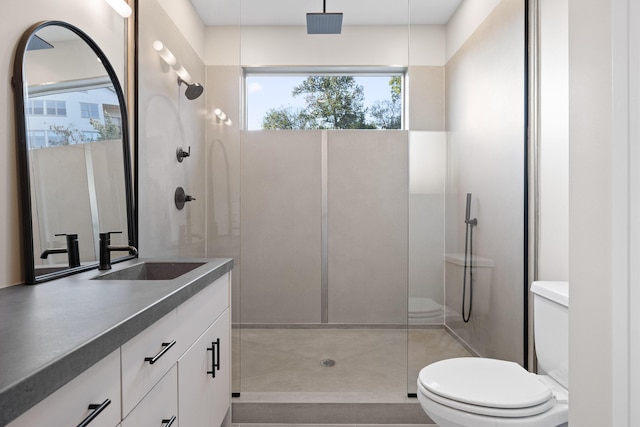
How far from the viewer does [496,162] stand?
2334 mm

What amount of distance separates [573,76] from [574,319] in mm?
600

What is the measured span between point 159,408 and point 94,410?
0.36 metres

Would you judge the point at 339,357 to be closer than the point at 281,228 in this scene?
Yes

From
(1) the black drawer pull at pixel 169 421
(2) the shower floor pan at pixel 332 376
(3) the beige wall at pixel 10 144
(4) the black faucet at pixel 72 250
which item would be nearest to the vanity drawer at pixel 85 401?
(1) the black drawer pull at pixel 169 421

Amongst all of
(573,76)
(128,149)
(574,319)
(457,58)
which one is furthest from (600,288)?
(128,149)

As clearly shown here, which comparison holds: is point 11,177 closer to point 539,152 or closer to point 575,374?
point 575,374

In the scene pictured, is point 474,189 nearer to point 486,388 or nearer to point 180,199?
point 486,388

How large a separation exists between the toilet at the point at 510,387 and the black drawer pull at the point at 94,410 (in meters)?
1.11

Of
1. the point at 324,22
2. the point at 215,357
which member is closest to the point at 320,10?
the point at 324,22

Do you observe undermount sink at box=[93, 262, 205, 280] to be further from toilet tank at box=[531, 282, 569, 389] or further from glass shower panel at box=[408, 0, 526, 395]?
toilet tank at box=[531, 282, 569, 389]

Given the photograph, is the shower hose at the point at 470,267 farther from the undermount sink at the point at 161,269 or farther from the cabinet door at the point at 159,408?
the cabinet door at the point at 159,408

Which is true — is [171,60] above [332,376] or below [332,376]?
above

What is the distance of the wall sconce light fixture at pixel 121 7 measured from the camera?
5.89 feet

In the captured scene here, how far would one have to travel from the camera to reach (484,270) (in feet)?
7.75
